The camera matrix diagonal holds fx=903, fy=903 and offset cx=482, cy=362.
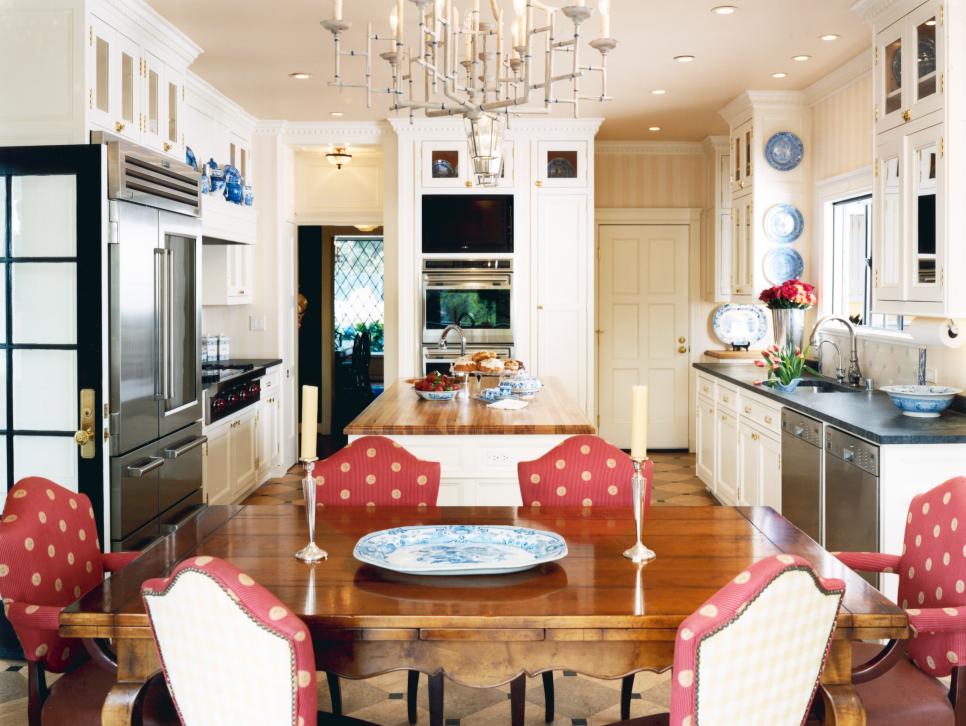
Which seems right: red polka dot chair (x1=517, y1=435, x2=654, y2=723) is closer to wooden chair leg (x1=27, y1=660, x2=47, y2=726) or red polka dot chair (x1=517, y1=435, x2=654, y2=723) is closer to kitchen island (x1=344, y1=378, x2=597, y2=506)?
kitchen island (x1=344, y1=378, x2=597, y2=506)

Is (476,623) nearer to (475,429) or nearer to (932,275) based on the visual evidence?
(475,429)

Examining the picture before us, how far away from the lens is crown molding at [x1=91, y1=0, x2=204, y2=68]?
3885 mm

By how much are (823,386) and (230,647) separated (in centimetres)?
435

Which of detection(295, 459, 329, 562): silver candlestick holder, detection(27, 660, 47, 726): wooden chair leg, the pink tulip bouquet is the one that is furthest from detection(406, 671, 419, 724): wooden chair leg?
the pink tulip bouquet

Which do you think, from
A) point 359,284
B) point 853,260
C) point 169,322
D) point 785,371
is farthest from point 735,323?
point 169,322

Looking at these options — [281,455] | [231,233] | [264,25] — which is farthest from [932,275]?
[281,455]

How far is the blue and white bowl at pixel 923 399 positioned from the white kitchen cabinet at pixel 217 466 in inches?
141

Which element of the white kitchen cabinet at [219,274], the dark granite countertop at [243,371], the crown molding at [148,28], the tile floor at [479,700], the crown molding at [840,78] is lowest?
the tile floor at [479,700]

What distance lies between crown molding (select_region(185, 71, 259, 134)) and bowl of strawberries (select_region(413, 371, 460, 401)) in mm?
2390

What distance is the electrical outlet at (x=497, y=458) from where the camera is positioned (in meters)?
3.87

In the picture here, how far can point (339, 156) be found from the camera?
7379 millimetres

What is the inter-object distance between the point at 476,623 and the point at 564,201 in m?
5.57

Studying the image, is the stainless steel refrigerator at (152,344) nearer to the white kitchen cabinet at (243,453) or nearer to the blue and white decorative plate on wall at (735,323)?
the white kitchen cabinet at (243,453)

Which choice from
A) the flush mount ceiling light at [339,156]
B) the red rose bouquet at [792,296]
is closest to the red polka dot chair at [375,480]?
the red rose bouquet at [792,296]
